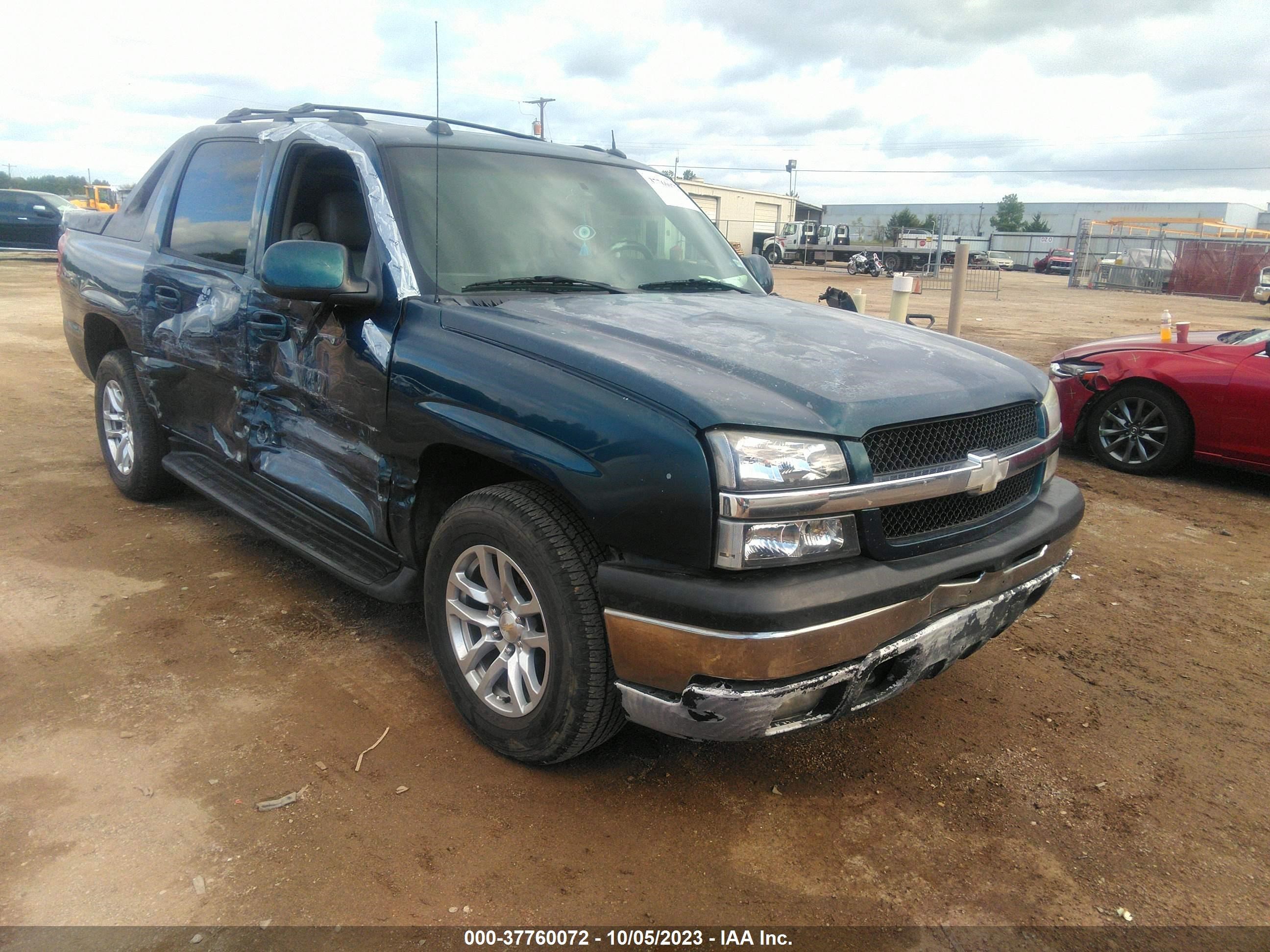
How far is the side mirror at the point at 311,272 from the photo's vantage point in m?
2.92

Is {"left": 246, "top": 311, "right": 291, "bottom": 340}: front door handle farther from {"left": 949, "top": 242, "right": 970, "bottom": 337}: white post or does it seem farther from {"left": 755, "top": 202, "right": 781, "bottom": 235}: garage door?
{"left": 755, "top": 202, "right": 781, "bottom": 235}: garage door

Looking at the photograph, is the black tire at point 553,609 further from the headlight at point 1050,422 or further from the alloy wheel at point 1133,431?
the alloy wheel at point 1133,431

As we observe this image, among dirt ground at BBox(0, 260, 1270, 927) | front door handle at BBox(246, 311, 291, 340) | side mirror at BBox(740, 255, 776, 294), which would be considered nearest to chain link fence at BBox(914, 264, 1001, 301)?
side mirror at BBox(740, 255, 776, 294)

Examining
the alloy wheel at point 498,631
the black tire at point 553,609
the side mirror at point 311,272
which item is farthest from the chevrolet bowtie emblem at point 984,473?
the side mirror at point 311,272

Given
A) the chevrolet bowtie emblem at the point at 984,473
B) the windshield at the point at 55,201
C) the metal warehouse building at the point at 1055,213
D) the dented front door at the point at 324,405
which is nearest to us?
the chevrolet bowtie emblem at the point at 984,473

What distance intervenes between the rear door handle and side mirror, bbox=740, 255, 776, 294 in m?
2.61

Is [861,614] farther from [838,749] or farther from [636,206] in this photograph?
[636,206]

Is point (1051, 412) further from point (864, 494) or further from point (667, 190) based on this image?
point (667, 190)

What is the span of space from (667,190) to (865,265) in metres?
40.0

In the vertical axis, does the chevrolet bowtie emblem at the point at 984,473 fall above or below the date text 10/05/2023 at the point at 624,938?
above

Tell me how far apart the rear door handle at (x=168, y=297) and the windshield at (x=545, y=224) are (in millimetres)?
1574

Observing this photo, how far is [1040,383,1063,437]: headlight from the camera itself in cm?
309

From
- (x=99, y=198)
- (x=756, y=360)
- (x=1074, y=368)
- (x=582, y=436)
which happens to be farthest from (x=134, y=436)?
(x=99, y=198)

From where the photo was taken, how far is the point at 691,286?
148 inches
